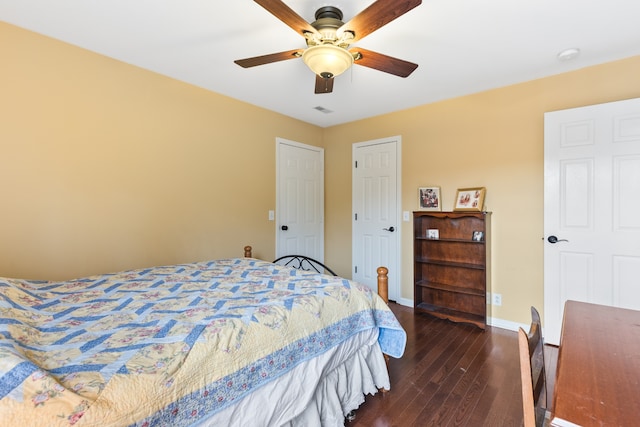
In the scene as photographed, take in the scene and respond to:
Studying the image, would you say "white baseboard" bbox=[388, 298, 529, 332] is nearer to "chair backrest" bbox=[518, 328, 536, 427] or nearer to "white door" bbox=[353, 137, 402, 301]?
"white door" bbox=[353, 137, 402, 301]

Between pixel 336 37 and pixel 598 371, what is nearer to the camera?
pixel 598 371

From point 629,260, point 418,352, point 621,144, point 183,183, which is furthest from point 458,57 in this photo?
point 183,183

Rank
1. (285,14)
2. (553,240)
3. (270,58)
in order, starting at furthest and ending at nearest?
(553,240), (270,58), (285,14)

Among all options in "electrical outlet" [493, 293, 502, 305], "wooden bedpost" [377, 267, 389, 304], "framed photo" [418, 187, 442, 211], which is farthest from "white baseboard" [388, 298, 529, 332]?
"wooden bedpost" [377, 267, 389, 304]

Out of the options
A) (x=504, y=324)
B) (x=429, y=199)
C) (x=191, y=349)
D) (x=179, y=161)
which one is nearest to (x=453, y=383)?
(x=504, y=324)

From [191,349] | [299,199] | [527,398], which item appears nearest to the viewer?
[527,398]

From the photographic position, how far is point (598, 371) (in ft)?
2.79

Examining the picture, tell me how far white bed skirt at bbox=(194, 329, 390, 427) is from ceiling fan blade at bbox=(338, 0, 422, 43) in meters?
1.73

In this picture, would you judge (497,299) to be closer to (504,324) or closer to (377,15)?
(504,324)

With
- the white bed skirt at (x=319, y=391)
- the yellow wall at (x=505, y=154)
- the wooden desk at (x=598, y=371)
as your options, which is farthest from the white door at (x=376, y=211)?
the wooden desk at (x=598, y=371)

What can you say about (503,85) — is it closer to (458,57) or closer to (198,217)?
(458,57)

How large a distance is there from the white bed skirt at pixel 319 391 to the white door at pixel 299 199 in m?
2.16

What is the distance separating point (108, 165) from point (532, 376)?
298 centimetres

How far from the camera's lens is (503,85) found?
2939 millimetres
